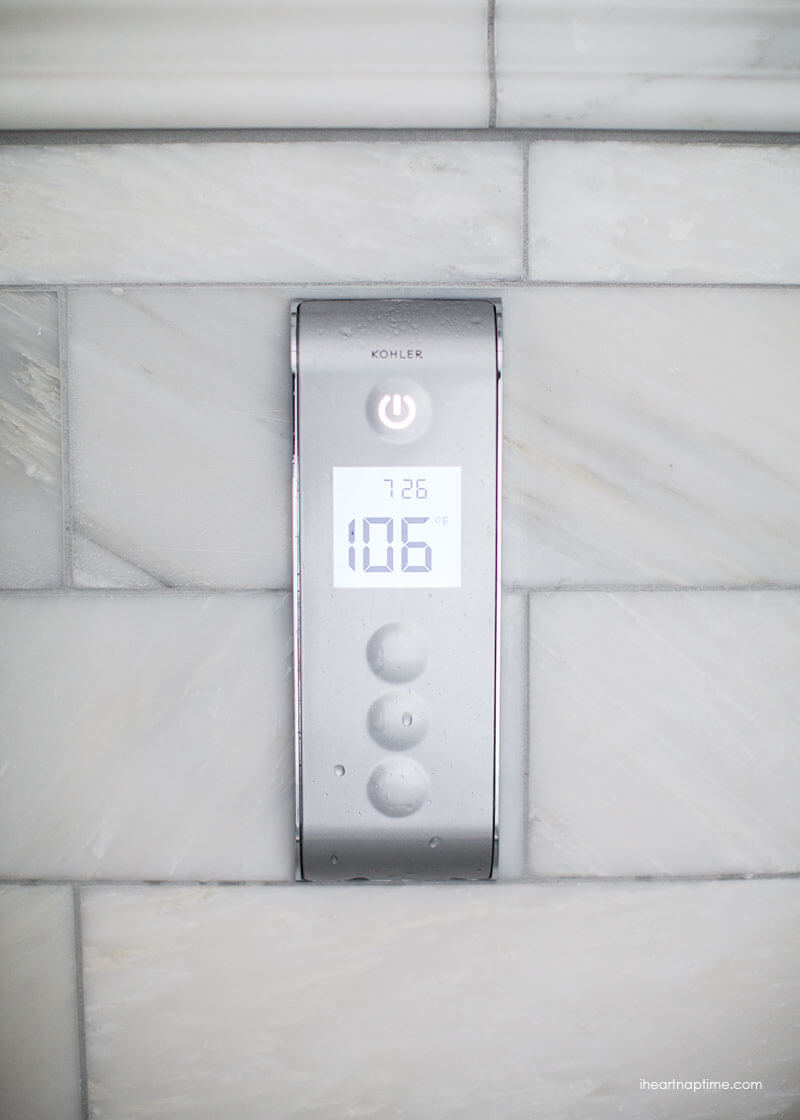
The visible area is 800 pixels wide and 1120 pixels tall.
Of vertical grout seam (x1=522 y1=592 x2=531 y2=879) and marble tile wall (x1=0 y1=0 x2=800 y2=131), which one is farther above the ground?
marble tile wall (x1=0 y1=0 x2=800 y2=131)

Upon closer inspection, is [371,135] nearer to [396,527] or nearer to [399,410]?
[399,410]

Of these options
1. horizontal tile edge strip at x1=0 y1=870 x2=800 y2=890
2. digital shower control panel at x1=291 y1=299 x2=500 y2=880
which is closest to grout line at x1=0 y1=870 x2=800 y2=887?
horizontal tile edge strip at x1=0 y1=870 x2=800 y2=890

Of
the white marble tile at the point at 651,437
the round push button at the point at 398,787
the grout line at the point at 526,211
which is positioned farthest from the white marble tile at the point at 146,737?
the grout line at the point at 526,211

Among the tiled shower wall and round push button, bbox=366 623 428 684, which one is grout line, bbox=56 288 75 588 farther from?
round push button, bbox=366 623 428 684

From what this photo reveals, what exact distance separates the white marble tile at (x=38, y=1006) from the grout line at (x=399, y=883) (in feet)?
0.04

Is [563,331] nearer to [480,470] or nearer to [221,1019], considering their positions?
[480,470]

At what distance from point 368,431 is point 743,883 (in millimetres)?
818

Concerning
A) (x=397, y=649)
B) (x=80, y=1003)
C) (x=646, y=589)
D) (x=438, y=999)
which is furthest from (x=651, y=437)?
(x=80, y=1003)

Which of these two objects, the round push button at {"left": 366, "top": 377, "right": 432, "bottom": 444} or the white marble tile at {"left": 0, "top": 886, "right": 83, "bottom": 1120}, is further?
the white marble tile at {"left": 0, "top": 886, "right": 83, "bottom": 1120}

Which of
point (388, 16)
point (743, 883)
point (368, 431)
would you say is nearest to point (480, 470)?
point (368, 431)

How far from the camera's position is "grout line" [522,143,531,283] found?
963 millimetres

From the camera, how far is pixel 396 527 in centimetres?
93

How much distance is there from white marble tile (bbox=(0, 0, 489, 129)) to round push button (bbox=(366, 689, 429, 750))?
749 mm

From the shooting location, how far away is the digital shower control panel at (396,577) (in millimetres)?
921
